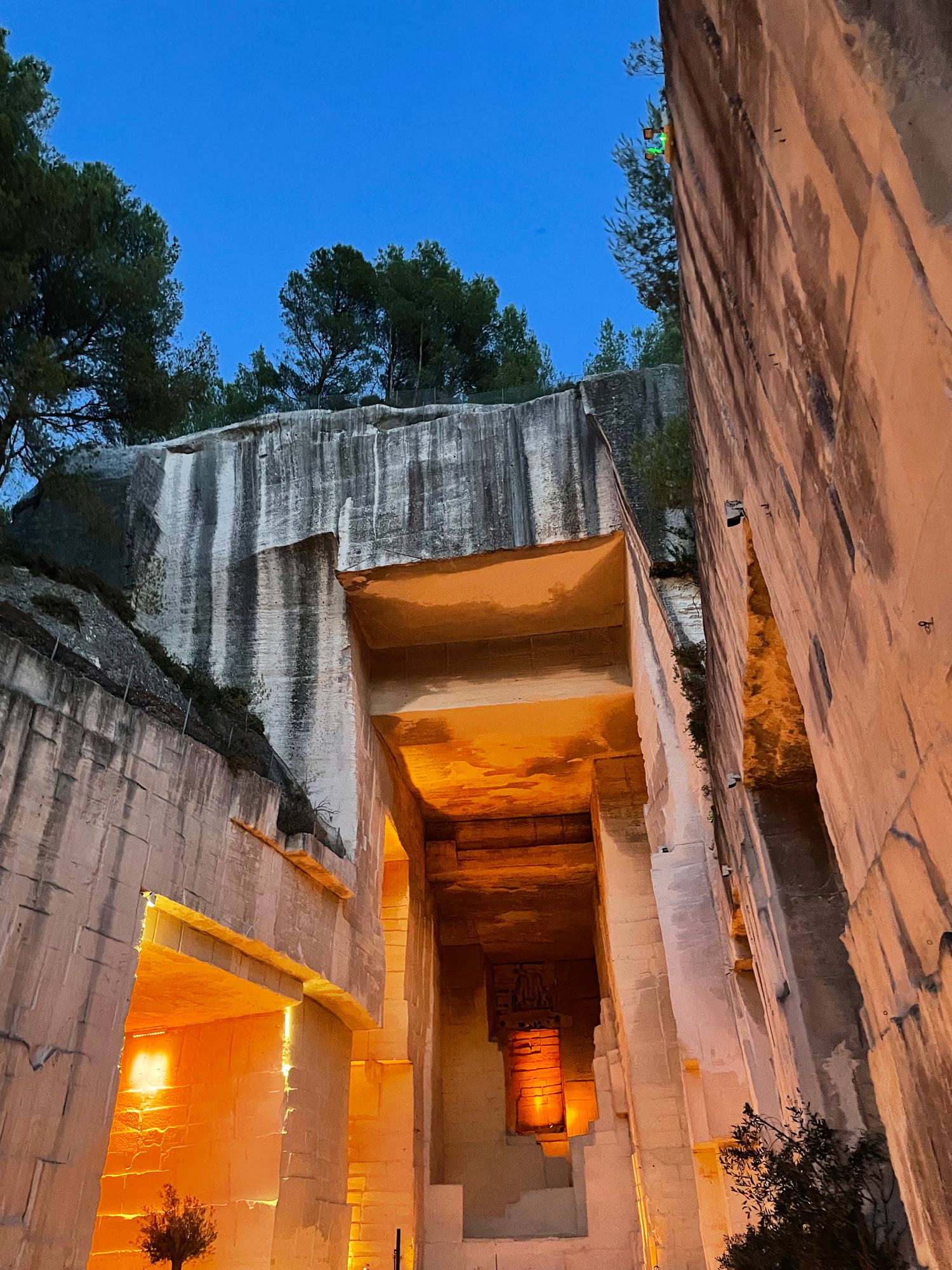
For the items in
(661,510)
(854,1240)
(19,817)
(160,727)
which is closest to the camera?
(854,1240)

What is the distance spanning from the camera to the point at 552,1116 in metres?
17.2

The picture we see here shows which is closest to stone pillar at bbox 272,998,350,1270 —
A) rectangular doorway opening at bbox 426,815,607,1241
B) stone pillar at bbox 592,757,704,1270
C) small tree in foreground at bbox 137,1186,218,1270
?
small tree in foreground at bbox 137,1186,218,1270

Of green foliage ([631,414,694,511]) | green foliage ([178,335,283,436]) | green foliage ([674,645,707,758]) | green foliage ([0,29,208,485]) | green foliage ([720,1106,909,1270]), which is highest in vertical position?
green foliage ([178,335,283,436])

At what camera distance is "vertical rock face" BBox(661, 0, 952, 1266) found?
54.4 inches

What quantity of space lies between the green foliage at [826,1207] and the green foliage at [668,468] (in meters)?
6.60

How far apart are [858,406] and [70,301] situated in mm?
11622

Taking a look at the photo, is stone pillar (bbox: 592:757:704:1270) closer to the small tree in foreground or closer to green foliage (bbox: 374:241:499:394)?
the small tree in foreground

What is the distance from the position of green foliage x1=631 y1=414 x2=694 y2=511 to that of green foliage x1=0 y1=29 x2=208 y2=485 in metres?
5.95

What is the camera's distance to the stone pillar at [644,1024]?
33.1ft

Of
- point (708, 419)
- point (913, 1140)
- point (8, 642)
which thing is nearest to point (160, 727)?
point (8, 642)

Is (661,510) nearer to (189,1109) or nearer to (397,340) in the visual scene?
(189,1109)

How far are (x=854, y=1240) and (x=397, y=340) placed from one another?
59.0ft

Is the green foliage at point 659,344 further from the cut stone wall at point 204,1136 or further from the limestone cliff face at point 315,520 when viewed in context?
the cut stone wall at point 204,1136

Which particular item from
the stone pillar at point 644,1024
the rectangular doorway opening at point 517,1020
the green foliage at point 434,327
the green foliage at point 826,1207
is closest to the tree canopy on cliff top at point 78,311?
the green foliage at point 434,327
